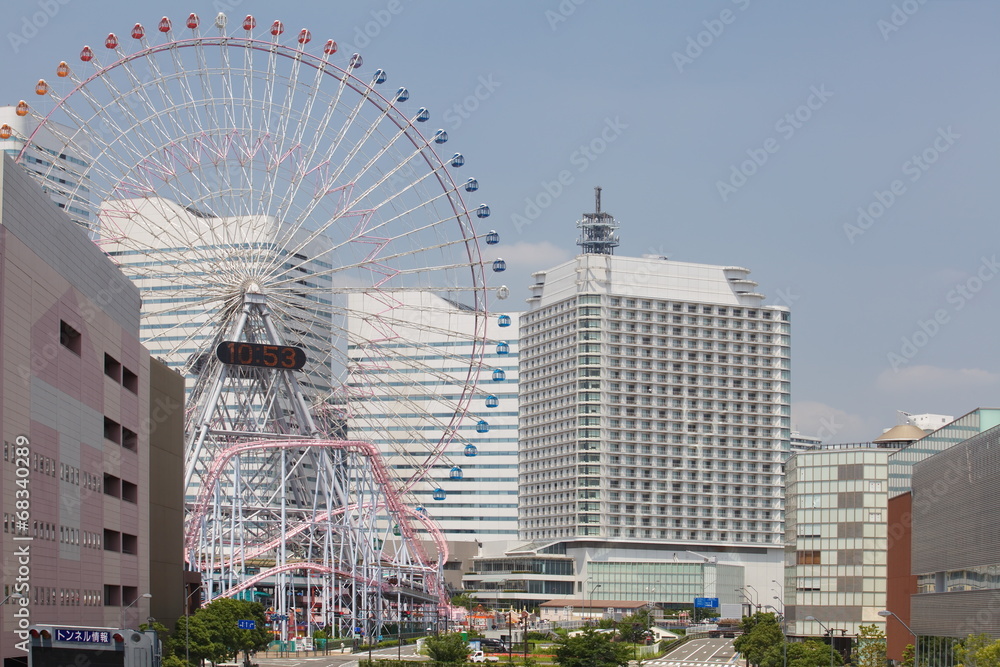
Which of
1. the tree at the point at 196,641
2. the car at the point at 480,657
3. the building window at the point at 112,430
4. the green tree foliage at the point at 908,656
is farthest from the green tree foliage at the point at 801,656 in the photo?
the building window at the point at 112,430

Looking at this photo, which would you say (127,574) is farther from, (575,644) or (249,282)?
(249,282)

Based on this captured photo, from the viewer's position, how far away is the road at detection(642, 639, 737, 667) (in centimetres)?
12019

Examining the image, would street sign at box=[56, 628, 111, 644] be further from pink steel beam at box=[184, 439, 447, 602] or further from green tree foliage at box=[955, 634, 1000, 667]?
pink steel beam at box=[184, 439, 447, 602]

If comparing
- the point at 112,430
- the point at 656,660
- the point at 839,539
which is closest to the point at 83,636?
the point at 112,430

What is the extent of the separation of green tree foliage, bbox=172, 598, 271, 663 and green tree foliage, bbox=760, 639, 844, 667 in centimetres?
3441

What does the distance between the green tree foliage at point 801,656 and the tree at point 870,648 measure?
1852mm

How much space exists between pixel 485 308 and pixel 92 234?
29361 mm

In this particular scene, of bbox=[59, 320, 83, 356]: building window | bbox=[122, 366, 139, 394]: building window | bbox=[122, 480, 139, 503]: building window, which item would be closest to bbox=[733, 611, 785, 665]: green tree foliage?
bbox=[122, 480, 139, 503]: building window

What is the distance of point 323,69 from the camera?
105m

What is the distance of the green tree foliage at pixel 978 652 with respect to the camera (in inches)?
2217

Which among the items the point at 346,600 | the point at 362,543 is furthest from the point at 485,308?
the point at 346,600

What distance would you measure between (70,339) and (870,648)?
5844 cm

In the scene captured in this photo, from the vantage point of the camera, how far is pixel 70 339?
2638 inches

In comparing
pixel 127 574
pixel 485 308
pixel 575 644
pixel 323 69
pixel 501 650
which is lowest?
pixel 501 650
